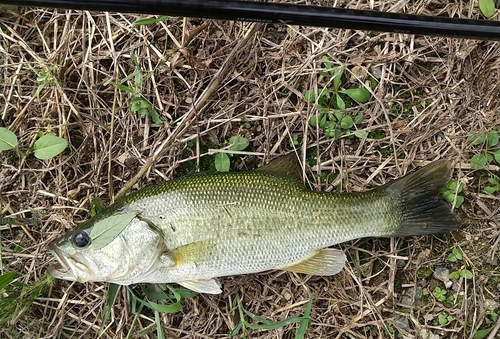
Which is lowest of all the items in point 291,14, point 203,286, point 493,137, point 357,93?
point 203,286

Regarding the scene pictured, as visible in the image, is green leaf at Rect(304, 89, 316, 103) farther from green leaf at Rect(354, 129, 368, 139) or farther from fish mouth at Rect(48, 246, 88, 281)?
fish mouth at Rect(48, 246, 88, 281)

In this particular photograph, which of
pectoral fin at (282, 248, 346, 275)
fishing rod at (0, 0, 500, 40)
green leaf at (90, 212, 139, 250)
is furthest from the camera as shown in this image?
pectoral fin at (282, 248, 346, 275)

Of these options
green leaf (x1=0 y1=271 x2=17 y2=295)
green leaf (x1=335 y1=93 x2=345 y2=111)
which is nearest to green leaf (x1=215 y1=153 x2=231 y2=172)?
green leaf (x1=335 y1=93 x2=345 y2=111)

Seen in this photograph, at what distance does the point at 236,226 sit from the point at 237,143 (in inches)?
24.3

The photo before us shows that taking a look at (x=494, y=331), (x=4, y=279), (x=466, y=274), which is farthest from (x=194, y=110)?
(x=494, y=331)

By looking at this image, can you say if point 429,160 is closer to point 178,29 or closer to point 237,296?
point 237,296

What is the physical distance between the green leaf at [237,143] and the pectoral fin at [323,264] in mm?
830

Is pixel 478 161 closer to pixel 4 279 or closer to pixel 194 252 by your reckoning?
pixel 194 252

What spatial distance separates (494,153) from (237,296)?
1948 mm

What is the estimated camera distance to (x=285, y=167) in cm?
306

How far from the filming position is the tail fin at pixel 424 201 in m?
2.96

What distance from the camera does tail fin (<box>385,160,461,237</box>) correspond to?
2965mm

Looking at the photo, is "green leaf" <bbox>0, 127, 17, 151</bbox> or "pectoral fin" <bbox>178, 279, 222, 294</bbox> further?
"green leaf" <bbox>0, 127, 17, 151</bbox>

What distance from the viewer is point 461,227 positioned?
3.25m
